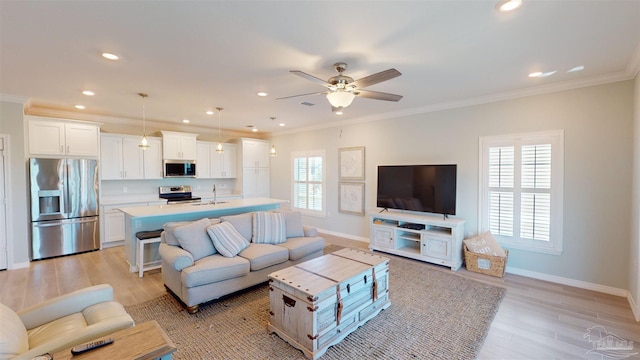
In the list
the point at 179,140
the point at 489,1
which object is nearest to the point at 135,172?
the point at 179,140

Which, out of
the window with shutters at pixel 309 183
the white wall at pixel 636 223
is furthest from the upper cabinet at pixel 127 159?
the white wall at pixel 636 223

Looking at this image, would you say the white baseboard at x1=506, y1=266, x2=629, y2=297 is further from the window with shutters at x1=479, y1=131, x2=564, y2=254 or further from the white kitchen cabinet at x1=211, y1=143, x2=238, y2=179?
the white kitchen cabinet at x1=211, y1=143, x2=238, y2=179

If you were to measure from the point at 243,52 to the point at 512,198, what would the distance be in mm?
4053

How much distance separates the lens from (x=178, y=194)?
6.54m

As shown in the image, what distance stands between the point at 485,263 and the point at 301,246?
2666mm

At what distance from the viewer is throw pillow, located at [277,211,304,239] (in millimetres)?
4191

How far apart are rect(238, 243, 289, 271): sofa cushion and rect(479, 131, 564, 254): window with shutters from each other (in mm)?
3120

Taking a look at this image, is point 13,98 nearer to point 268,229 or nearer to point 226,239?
point 226,239

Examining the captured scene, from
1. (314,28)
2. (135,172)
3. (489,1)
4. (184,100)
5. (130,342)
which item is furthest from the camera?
(135,172)

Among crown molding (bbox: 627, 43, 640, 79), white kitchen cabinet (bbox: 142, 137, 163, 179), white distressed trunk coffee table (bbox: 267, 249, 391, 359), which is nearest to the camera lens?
white distressed trunk coffee table (bbox: 267, 249, 391, 359)

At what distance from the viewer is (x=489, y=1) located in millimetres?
1867

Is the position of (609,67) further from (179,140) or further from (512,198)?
(179,140)

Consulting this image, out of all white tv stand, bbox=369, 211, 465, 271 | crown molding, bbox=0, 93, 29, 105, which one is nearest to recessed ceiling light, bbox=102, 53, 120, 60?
crown molding, bbox=0, 93, 29, 105

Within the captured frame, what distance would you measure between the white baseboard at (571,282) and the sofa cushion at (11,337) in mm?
5069
